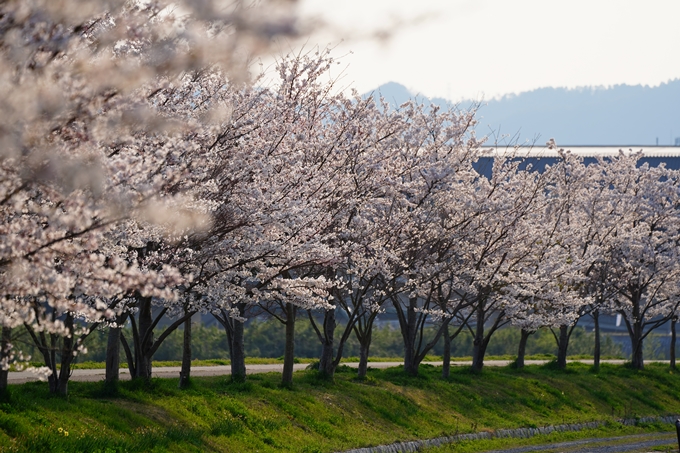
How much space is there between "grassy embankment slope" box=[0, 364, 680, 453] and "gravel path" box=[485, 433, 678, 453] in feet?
2.65

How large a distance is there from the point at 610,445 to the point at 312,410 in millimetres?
10491

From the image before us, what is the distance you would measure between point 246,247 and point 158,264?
1.82m

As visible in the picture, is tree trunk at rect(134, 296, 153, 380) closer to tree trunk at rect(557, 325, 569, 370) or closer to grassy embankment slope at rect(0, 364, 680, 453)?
grassy embankment slope at rect(0, 364, 680, 453)

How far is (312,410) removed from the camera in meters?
21.5

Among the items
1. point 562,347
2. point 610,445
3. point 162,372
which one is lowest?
point 610,445

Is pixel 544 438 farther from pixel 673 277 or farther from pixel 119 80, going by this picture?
pixel 119 80

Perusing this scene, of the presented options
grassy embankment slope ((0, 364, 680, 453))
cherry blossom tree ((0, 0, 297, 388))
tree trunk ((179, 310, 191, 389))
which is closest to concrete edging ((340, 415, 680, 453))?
grassy embankment slope ((0, 364, 680, 453))

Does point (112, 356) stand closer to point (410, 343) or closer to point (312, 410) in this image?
point (312, 410)

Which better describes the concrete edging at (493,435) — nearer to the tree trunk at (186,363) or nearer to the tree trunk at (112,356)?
the tree trunk at (186,363)

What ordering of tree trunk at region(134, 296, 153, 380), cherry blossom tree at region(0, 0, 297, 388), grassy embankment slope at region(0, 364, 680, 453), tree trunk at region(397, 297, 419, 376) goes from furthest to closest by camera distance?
1. tree trunk at region(397, 297, 419, 376)
2. tree trunk at region(134, 296, 153, 380)
3. grassy embankment slope at region(0, 364, 680, 453)
4. cherry blossom tree at region(0, 0, 297, 388)

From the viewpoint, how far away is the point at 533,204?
2969cm

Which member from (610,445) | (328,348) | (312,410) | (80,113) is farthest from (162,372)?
(80,113)

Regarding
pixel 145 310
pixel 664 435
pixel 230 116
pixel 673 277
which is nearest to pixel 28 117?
pixel 230 116

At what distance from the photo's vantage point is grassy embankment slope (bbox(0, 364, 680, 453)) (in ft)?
49.2
